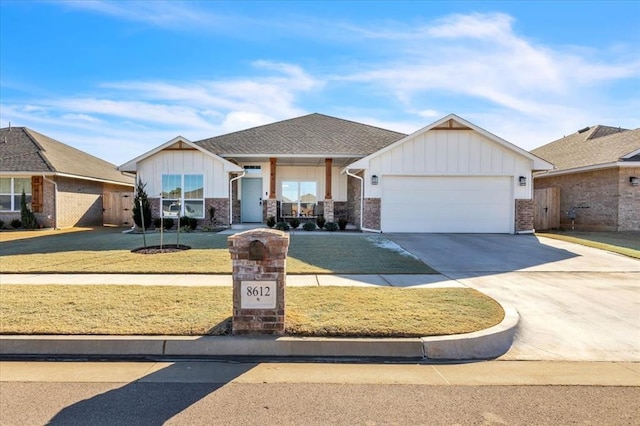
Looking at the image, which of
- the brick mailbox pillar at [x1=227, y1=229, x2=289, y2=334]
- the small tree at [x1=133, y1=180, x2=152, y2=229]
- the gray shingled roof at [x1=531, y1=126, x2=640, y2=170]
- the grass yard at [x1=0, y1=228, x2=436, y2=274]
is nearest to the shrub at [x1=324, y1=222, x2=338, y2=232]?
the grass yard at [x1=0, y1=228, x2=436, y2=274]

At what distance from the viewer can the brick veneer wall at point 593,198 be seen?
54.9ft

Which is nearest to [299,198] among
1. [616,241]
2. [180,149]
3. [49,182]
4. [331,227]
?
[331,227]

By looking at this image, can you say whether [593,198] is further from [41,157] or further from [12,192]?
[12,192]

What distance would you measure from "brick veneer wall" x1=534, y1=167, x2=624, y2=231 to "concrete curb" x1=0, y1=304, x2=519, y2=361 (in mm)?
16469

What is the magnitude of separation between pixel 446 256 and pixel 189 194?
12.1 meters

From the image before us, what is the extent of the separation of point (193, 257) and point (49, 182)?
13.5 metres

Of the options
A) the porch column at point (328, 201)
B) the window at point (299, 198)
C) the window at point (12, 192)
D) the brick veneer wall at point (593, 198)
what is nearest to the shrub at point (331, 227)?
the porch column at point (328, 201)

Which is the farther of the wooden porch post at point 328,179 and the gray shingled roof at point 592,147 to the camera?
the wooden porch post at point 328,179

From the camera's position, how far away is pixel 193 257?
33.6 feet

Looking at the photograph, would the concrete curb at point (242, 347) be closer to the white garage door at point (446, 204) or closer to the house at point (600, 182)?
the white garage door at point (446, 204)

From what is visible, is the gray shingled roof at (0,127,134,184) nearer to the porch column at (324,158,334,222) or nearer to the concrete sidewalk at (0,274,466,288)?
the porch column at (324,158,334,222)

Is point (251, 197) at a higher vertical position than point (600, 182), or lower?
lower

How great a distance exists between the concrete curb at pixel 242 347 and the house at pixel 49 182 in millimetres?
17375

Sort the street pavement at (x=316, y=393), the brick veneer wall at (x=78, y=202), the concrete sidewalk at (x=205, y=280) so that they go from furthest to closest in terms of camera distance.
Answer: the brick veneer wall at (x=78, y=202) → the concrete sidewalk at (x=205, y=280) → the street pavement at (x=316, y=393)
